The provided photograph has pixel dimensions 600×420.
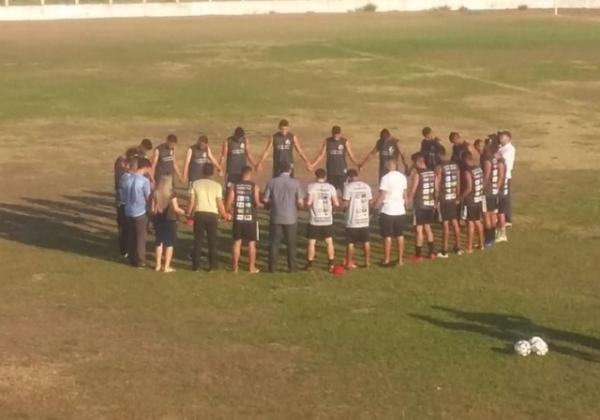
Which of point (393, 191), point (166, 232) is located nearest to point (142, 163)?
point (166, 232)

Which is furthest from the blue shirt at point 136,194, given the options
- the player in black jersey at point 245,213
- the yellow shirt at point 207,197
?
the player in black jersey at point 245,213

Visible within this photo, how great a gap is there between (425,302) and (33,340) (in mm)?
5252

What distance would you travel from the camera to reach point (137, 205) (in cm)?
1889

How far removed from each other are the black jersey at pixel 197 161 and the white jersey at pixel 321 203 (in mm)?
3342

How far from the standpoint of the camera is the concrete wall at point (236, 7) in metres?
76.8

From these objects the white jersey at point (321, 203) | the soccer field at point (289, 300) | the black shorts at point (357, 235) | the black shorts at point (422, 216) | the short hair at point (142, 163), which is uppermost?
the short hair at point (142, 163)

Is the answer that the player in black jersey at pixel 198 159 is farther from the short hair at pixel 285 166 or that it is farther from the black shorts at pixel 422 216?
the black shorts at pixel 422 216

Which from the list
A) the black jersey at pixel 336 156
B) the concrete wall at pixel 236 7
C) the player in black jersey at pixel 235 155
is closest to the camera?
the black jersey at pixel 336 156

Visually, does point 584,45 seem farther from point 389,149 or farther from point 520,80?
point 389,149

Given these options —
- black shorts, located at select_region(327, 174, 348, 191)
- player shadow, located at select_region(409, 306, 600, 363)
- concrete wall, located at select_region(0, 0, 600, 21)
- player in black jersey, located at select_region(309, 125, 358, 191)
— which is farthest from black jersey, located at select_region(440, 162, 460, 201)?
concrete wall, located at select_region(0, 0, 600, 21)

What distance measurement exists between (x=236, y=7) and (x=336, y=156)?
61.0 meters

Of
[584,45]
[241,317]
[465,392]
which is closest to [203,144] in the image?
[241,317]

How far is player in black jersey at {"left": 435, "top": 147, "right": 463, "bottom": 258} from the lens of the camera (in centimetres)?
1967

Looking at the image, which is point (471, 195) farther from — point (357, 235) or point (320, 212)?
point (320, 212)
